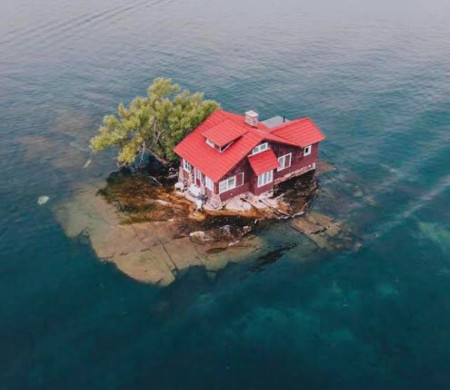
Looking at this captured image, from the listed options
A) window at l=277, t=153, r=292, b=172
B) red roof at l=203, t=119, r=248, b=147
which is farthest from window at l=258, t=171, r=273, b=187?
red roof at l=203, t=119, r=248, b=147

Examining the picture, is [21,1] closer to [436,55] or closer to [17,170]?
[17,170]

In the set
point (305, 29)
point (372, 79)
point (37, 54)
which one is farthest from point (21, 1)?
point (372, 79)

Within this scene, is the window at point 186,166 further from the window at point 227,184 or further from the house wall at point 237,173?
the house wall at point 237,173

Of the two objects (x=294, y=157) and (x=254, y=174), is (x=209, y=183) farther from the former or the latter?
(x=294, y=157)

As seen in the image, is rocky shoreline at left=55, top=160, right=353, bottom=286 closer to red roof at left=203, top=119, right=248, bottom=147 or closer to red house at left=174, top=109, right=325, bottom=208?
red house at left=174, top=109, right=325, bottom=208

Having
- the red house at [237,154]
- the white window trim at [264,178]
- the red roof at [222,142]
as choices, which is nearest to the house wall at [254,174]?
the red house at [237,154]
